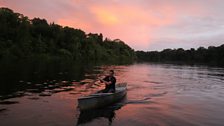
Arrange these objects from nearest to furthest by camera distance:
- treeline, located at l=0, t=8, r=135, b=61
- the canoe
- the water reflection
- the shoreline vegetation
→ the water reflection < the canoe < the shoreline vegetation < treeline, located at l=0, t=8, r=135, b=61

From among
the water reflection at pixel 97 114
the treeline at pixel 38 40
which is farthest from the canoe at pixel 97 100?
the treeline at pixel 38 40

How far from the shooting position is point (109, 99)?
19078 mm

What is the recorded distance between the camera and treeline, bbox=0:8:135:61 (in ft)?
263

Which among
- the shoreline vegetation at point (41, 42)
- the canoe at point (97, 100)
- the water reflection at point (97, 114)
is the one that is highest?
the shoreline vegetation at point (41, 42)

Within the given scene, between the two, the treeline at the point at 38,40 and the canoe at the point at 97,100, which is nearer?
the canoe at the point at 97,100

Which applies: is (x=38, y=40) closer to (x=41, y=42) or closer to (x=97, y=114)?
(x=41, y=42)

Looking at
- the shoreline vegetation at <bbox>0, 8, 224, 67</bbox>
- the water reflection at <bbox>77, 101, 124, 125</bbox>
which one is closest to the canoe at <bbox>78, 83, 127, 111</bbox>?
the water reflection at <bbox>77, 101, 124, 125</bbox>

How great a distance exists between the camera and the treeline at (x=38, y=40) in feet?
263

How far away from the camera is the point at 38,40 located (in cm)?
9512

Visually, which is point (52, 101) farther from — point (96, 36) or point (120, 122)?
point (96, 36)

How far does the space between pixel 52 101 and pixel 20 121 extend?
546 cm

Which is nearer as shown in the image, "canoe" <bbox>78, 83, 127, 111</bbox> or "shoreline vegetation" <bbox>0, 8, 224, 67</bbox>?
"canoe" <bbox>78, 83, 127, 111</bbox>

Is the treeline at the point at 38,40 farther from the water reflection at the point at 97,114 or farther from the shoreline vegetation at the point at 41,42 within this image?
the water reflection at the point at 97,114

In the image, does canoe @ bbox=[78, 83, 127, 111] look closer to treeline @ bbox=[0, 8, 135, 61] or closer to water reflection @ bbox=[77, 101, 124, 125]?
water reflection @ bbox=[77, 101, 124, 125]
